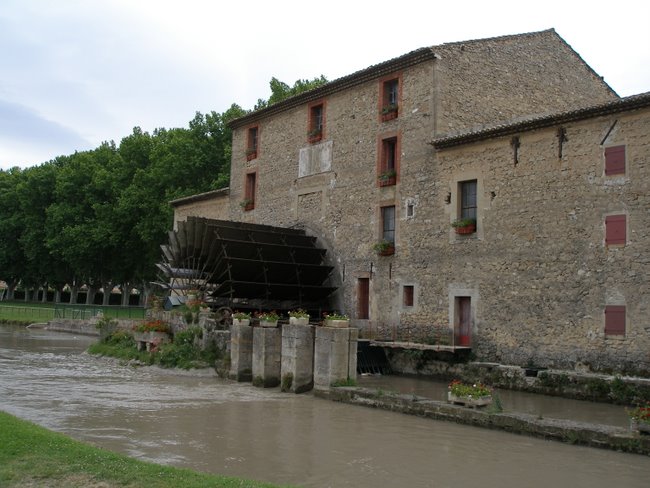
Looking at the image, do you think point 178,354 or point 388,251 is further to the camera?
point 388,251

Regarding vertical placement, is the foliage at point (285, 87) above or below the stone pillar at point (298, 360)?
above

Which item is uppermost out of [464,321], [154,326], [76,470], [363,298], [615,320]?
[363,298]

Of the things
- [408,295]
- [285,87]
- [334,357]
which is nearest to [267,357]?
[334,357]

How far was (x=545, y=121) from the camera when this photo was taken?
1625cm

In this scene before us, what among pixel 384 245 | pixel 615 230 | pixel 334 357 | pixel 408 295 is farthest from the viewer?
pixel 384 245

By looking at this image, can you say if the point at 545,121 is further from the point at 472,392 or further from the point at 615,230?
the point at 472,392

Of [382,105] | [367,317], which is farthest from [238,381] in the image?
[382,105]

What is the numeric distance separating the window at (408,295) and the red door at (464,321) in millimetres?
1732

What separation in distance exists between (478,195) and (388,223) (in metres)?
3.72

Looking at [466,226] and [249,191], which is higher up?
[249,191]

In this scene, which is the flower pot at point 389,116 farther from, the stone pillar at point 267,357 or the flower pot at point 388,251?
the stone pillar at point 267,357

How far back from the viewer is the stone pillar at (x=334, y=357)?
49.9ft

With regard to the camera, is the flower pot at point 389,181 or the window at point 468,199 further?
the flower pot at point 389,181

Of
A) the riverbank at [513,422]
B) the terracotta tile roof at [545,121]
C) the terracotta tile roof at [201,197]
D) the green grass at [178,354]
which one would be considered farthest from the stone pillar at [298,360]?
the terracotta tile roof at [201,197]
